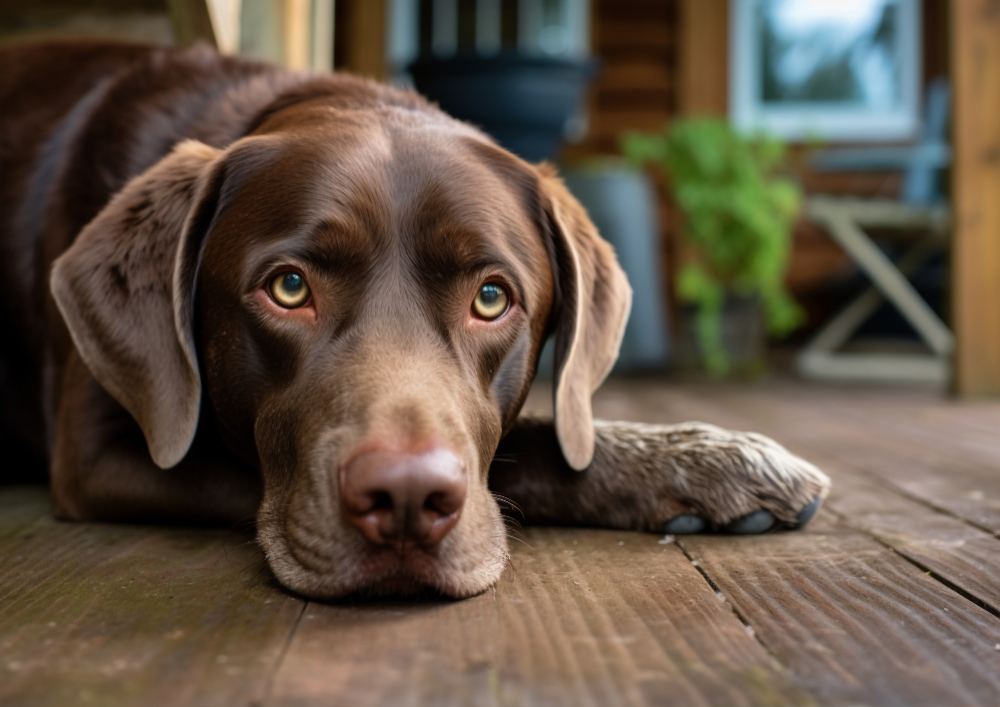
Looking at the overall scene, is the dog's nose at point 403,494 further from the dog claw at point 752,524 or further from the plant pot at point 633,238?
the plant pot at point 633,238

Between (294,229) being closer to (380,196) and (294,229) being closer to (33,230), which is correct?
(380,196)

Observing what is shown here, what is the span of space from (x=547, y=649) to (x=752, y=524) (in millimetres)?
819

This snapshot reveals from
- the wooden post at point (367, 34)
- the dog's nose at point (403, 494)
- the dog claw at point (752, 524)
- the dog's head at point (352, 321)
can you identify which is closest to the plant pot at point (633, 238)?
the wooden post at point (367, 34)

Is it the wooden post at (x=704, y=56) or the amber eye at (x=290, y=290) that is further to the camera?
the wooden post at (x=704, y=56)

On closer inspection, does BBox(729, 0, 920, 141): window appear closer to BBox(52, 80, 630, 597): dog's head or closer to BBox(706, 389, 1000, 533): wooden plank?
BBox(706, 389, 1000, 533): wooden plank

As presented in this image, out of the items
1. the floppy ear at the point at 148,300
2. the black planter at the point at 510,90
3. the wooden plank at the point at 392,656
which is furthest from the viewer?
the black planter at the point at 510,90

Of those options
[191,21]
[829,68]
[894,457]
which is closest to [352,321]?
[894,457]

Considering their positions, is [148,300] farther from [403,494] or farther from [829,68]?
[829,68]

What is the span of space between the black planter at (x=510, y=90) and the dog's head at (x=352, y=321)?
379 cm

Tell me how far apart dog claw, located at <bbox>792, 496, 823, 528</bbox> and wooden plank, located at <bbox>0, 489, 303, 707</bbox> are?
1053mm

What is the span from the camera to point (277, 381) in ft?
5.90

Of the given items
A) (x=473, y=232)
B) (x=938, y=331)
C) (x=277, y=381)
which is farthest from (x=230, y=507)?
(x=938, y=331)

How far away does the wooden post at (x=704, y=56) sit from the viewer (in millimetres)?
9109

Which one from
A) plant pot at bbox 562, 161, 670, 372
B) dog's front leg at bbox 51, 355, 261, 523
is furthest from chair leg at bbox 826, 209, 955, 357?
dog's front leg at bbox 51, 355, 261, 523
